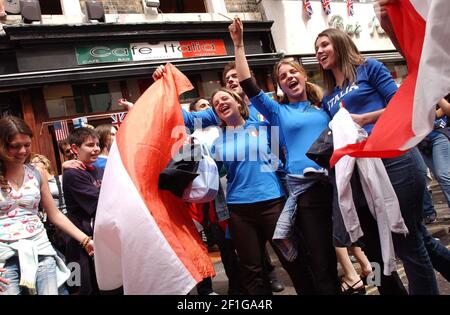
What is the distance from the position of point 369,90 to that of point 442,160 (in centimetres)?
254

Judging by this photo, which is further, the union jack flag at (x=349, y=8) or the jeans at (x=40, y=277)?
the union jack flag at (x=349, y=8)

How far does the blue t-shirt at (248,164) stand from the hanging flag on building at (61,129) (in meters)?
5.77

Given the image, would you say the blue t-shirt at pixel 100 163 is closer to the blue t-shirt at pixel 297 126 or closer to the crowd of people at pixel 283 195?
the crowd of people at pixel 283 195

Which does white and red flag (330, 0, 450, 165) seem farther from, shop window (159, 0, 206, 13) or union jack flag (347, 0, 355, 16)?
union jack flag (347, 0, 355, 16)

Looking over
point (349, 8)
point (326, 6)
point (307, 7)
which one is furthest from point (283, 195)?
point (349, 8)

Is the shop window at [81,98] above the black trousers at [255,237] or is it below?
above

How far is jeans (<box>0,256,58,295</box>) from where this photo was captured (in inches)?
90.5

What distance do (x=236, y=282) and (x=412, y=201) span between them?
2277 mm

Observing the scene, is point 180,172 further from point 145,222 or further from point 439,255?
point 439,255

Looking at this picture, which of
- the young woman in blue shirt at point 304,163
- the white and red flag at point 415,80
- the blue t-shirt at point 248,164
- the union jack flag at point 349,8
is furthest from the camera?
the union jack flag at point 349,8

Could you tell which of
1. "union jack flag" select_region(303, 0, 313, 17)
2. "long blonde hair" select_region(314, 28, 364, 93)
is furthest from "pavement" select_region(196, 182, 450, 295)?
"union jack flag" select_region(303, 0, 313, 17)

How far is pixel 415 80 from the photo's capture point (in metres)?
1.62

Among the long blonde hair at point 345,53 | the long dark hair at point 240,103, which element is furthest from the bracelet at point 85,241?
the long blonde hair at point 345,53

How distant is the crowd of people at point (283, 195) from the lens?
2123mm
